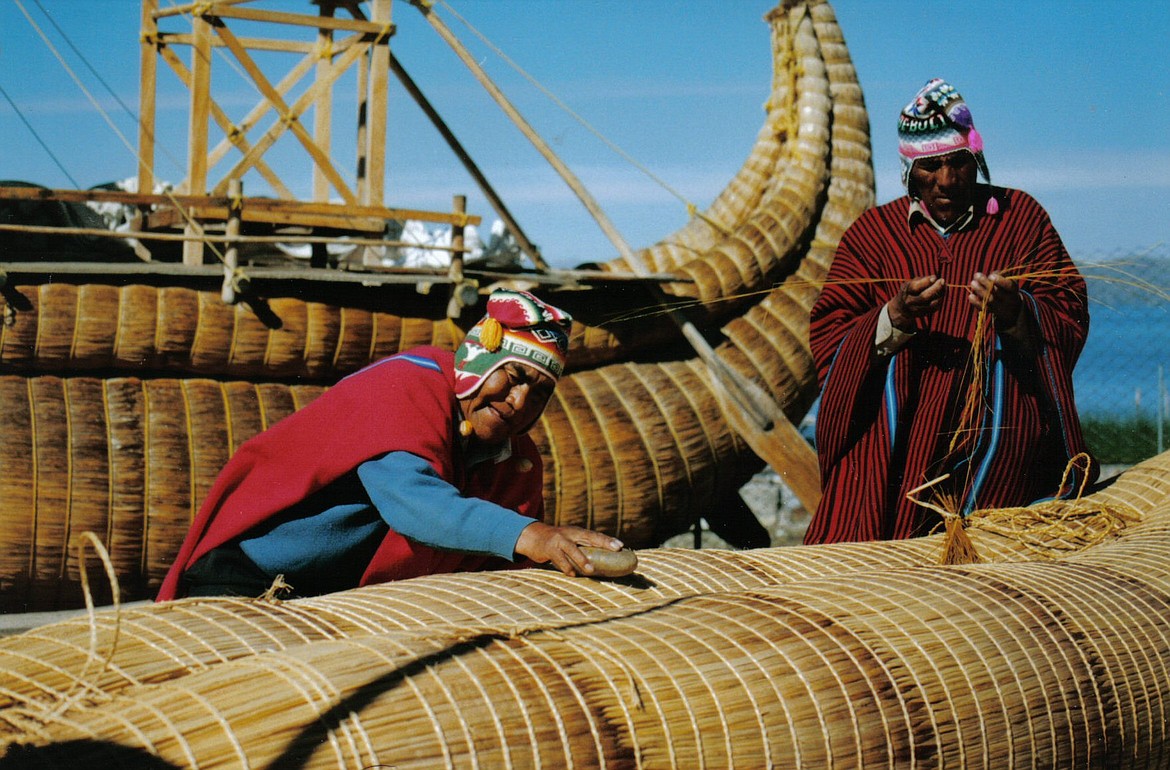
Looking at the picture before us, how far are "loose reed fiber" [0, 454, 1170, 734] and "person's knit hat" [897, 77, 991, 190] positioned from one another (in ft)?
3.56

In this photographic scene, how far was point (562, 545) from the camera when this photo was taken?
7.07 feet

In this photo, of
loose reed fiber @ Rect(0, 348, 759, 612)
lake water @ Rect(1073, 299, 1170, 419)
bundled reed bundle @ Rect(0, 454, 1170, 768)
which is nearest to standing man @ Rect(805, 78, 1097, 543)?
bundled reed bundle @ Rect(0, 454, 1170, 768)

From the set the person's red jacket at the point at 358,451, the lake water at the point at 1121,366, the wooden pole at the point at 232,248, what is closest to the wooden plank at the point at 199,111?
the wooden pole at the point at 232,248

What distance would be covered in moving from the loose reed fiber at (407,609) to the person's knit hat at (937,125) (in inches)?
42.7

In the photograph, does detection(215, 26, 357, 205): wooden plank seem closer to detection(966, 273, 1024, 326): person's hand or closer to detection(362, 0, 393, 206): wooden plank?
detection(362, 0, 393, 206): wooden plank

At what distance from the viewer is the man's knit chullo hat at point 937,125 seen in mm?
3266

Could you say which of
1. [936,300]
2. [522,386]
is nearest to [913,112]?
[936,300]

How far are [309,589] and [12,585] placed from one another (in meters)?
2.04

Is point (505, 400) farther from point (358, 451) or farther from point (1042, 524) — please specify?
point (1042, 524)

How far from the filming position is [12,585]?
13.4ft

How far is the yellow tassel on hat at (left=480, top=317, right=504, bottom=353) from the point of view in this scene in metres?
2.41

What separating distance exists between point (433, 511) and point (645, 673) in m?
0.61

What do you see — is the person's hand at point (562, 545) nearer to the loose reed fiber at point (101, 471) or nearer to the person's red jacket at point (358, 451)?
the person's red jacket at point (358, 451)

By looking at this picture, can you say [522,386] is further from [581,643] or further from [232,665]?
[232,665]
